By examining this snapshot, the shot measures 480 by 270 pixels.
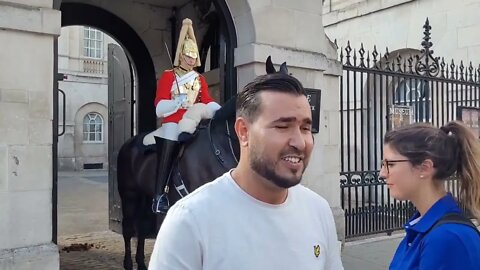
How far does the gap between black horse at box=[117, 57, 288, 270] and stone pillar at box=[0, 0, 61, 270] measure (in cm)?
130

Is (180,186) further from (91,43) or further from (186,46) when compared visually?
(91,43)

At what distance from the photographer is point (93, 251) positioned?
785 centimetres

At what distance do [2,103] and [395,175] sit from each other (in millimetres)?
3655

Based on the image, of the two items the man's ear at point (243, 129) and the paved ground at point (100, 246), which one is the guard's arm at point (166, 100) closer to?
the paved ground at point (100, 246)

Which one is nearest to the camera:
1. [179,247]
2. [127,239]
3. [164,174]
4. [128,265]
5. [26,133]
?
[179,247]

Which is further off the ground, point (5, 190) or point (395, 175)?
point (395, 175)

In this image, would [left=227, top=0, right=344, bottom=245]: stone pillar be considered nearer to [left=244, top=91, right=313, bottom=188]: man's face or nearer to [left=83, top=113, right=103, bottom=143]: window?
[left=244, top=91, right=313, bottom=188]: man's face

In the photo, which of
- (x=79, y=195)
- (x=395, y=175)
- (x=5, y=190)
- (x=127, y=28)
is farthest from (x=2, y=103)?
(x=79, y=195)

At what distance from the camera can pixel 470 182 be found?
2.41m

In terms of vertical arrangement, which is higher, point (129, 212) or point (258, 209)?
point (258, 209)

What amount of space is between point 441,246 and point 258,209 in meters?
0.87

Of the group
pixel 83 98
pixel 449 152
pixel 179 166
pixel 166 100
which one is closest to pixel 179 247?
pixel 449 152

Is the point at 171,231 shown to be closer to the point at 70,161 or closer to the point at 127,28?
the point at 127,28

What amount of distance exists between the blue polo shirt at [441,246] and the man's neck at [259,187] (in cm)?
77
